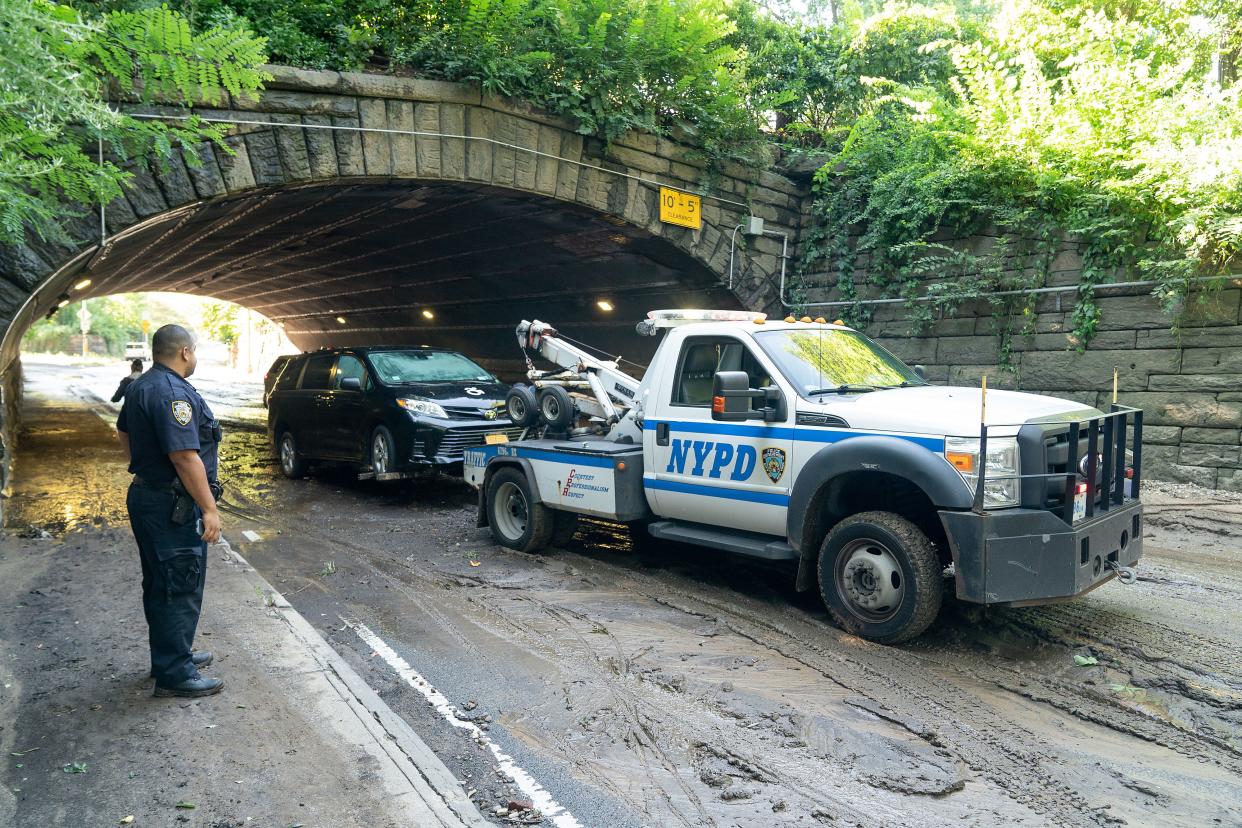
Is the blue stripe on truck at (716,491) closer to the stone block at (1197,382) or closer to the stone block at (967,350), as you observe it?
the stone block at (1197,382)

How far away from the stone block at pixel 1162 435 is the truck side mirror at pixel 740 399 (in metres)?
6.56

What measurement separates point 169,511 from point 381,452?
6.60 m

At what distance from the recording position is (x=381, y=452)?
10852mm

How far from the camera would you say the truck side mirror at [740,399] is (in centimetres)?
584

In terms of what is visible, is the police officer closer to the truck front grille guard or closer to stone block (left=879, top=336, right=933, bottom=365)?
the truck front grille guard

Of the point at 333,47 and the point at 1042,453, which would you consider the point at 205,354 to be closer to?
the point at 333,47

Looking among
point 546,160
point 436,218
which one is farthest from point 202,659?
point 436,218

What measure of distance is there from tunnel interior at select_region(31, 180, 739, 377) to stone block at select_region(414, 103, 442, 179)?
0.36m

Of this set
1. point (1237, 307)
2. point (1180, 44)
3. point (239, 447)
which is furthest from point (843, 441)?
point (239, 447)

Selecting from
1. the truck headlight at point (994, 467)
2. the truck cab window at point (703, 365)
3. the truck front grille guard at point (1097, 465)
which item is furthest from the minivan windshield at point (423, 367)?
the truck front grille guard at point (1097, 465)

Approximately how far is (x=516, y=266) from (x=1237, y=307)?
42.7ft

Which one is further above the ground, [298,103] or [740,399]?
[298,103]

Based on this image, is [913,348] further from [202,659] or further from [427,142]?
[202,659]

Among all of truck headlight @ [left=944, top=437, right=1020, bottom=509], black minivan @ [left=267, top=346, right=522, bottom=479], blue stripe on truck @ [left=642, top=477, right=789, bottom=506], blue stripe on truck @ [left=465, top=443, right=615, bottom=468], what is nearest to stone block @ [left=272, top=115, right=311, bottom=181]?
black minivan @ [left=267, top=346, right=522, bottom=479]
